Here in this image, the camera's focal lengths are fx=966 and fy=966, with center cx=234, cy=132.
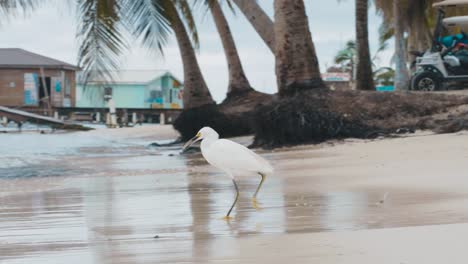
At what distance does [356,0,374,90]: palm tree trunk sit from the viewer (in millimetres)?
23750

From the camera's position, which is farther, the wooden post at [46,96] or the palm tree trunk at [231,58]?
the wooden post at [46,96]

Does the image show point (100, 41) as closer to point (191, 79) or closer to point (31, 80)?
point (191, 79)

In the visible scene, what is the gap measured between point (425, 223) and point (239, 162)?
73.1 inches

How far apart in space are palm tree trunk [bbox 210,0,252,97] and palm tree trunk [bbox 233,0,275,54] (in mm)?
1083

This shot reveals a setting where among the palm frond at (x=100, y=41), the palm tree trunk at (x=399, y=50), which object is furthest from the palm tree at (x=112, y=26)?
the palm tree trunk at (x=399, y=50)

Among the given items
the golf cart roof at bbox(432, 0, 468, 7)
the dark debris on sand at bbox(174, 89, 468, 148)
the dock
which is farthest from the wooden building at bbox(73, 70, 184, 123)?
the dark debris on sand at bbox(174, 89, 468, 148)

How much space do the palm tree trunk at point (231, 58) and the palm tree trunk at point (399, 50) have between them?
7825 millimetres

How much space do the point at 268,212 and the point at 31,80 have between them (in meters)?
48.9

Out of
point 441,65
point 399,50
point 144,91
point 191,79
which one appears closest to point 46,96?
point 144,91

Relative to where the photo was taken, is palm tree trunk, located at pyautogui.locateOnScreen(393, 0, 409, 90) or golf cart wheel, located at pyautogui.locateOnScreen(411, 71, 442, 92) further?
palm tree trunk, located at pyautogui.locateOnScreen(393, 0, 409, 90)

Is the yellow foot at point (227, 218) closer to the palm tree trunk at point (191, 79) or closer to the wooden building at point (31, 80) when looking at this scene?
the palm tree trunk at point (191, 79)

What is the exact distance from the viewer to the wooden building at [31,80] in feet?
180

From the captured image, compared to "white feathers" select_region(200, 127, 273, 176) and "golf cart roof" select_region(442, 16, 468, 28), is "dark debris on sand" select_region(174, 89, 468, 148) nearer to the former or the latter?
"golf cart roof" select_region(442, 16, 468, 28)

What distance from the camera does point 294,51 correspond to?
58.4 ft
